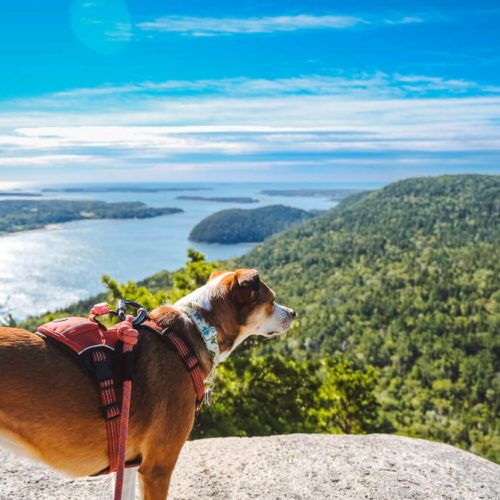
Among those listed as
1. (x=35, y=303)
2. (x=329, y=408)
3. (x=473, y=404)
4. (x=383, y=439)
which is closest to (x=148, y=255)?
(x=35, y=303)

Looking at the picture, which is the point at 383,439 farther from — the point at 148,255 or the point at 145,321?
the point at 148,255

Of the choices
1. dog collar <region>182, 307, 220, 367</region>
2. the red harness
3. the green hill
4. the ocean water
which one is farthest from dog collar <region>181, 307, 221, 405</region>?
the ocean water

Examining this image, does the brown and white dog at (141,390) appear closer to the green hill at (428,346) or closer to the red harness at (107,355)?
the red harness at (107,355)

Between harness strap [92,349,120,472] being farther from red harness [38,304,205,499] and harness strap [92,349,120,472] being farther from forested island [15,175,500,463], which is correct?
forested island [15,175,500,463]

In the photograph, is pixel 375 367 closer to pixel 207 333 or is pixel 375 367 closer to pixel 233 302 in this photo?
pixel 233 302

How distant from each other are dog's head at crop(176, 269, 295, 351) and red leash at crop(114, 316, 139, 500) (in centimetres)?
76

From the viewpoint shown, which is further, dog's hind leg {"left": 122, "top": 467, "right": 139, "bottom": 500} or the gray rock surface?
the gray rock surface

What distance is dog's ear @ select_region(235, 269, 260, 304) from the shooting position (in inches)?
178

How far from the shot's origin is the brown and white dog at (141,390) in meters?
3.34

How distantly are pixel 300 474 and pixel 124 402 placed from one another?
12.2ft

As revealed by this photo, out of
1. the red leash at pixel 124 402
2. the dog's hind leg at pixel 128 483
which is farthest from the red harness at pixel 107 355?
the dog's hind leg at pixel 128 483

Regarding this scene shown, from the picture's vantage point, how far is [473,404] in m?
134

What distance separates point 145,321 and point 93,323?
509 millimetres

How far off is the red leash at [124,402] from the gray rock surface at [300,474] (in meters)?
2.41
